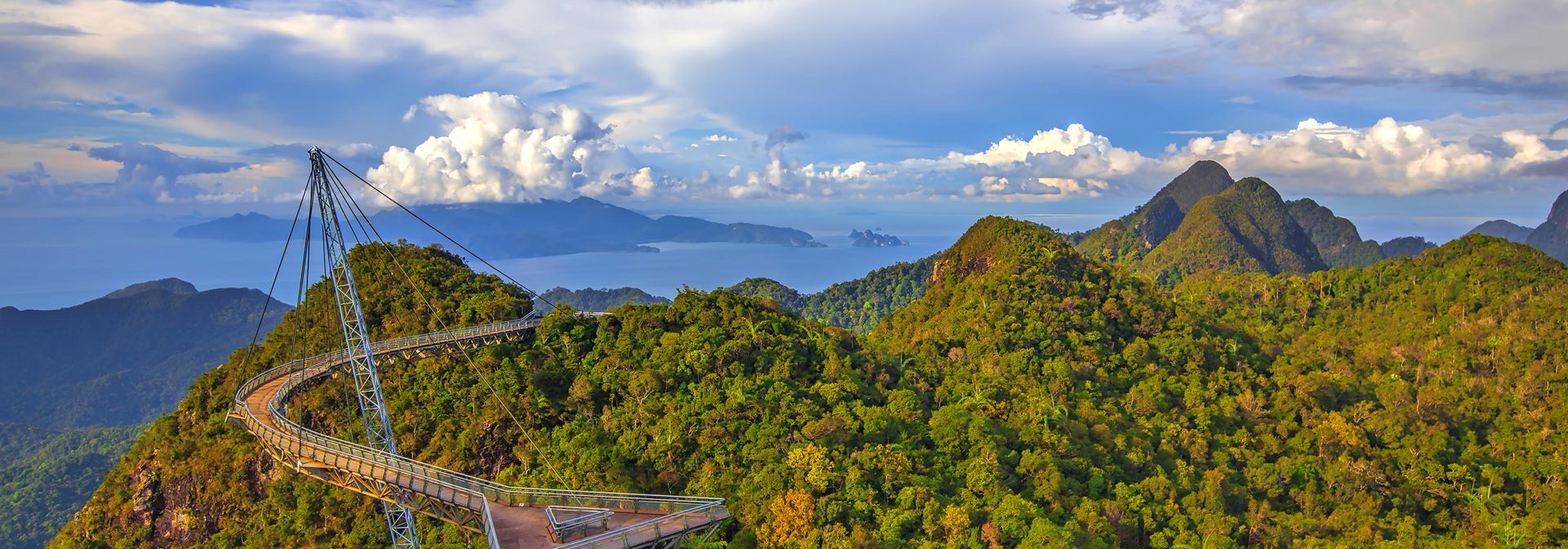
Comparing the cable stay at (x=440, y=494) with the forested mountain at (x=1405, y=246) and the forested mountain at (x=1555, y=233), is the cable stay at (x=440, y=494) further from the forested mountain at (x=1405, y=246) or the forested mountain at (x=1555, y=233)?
the forested mountain at (x=1555, y=233)

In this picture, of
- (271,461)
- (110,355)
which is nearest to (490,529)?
(271,461)

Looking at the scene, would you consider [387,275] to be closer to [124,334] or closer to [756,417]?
[756,417]

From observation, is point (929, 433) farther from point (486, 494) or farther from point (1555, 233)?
point (1555, 233)

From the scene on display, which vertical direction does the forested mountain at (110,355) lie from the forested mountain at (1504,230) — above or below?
below

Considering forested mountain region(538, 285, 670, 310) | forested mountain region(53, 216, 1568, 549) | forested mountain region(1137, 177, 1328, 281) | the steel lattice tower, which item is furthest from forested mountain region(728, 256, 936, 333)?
the steel lattice tower

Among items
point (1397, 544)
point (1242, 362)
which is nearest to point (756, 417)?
point (1397, 544)

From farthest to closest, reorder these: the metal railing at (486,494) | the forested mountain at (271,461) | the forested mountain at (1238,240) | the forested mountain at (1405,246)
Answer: the forested mountain at (1405,246) → the forested mountain at (1238,240) → the forested mountain at (271,461) → the metal railing at (486,494)

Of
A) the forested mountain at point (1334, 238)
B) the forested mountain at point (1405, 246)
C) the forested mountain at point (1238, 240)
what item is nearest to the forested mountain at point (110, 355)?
the forested mountain at point (1238, 240)
